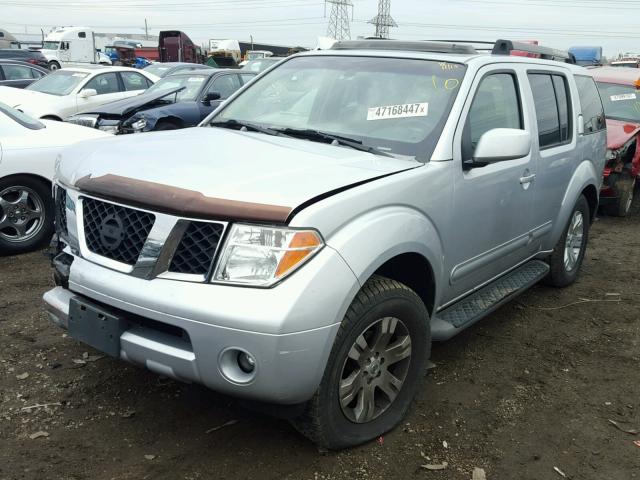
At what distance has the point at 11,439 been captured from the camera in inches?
114

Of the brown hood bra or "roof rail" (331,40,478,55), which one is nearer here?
the brown hood bra

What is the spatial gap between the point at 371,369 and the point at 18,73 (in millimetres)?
16380

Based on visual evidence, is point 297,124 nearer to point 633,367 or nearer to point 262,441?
point 262,441

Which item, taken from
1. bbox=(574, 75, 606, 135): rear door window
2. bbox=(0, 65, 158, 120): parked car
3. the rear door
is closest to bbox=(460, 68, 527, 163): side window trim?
the rear door

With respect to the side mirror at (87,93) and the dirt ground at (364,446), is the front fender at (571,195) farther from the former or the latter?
the side mirror at (87,93)

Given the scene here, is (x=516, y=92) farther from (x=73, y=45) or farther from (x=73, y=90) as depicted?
(x=73, y=45)

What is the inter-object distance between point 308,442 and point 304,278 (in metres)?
0.99

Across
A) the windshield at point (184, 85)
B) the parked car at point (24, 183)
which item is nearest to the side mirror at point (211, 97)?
the windshield at point (184, 85)

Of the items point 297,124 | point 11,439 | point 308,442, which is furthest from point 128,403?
point 297,124

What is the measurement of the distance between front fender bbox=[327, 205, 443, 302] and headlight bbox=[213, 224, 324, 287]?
147 millimetres

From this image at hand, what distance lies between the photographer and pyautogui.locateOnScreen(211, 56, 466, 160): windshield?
3385 millimetres

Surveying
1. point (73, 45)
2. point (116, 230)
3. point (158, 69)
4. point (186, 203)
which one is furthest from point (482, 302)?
point (73, 45)

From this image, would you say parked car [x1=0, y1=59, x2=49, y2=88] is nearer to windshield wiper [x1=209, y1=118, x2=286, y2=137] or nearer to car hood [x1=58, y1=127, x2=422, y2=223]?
windshield wiper [x1=209, y1=118, x2=286, y2=137]

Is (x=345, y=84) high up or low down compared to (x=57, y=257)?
up
